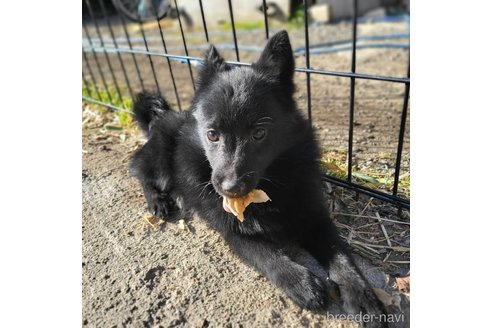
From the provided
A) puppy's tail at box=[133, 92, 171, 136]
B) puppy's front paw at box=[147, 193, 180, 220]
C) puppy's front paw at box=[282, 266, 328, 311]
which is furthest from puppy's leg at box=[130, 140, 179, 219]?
puppy's front paw at box=[282, 266, 328, 311]

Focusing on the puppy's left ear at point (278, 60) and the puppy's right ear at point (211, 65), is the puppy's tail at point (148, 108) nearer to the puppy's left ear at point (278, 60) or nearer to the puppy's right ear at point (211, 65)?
the puppy's right ear at point (211, 65)

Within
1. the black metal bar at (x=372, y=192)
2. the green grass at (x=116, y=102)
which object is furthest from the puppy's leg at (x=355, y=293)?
the green grass at (x=116, y=102)

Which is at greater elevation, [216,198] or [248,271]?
[216,198]

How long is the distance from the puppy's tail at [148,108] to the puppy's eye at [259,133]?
1.36 meters

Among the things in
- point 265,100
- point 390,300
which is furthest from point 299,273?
point 265,100

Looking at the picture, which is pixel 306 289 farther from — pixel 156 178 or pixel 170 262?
pixel 156 178

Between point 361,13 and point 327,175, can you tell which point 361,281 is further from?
point 361,13

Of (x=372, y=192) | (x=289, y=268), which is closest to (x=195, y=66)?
(x=372, y=192)

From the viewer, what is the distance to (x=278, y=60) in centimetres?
189

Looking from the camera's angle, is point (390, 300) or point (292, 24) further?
point (292, 24)

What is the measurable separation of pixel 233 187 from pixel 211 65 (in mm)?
807

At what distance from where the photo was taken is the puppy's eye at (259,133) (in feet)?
5.78

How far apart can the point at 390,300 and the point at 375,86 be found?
390cm

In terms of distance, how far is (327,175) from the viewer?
2648mm
